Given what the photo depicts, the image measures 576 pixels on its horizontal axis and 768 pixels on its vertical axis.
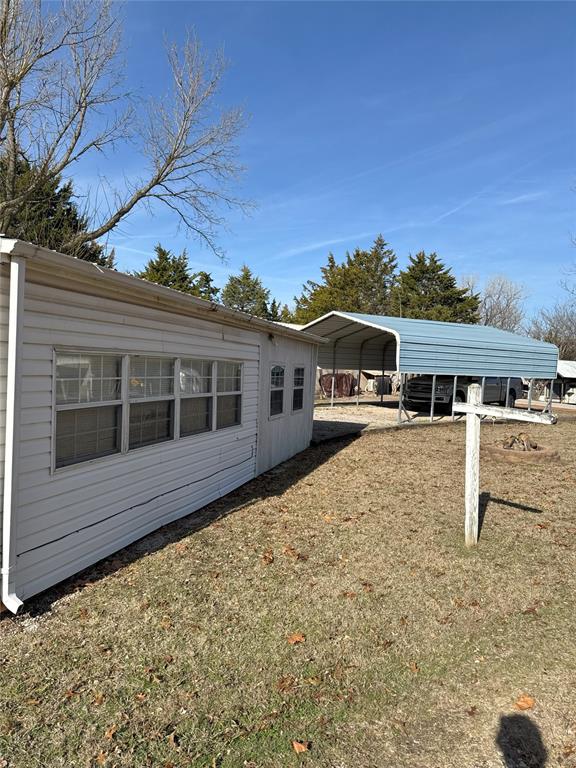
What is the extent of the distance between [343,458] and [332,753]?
8.35 meters

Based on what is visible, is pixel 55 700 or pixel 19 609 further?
pixel 19 609

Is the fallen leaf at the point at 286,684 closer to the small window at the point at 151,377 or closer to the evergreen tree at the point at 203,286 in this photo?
the small window at the point at 151,377

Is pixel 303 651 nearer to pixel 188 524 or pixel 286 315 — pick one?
pixel 188 524

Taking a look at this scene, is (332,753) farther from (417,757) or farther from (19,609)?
(19,609)

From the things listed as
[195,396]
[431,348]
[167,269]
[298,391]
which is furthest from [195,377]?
[167,269]

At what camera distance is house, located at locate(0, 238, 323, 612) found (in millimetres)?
3645

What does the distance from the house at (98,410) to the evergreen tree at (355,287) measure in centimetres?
3443

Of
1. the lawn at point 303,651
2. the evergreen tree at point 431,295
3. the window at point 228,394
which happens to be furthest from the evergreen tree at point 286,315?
the lawn at point 303,651

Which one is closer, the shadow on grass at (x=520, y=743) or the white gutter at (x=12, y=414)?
the shadow on grass at (x=520, y=743)

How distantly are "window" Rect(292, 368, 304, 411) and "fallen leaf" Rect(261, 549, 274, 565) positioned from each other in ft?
19.8

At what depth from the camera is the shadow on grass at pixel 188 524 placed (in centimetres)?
409

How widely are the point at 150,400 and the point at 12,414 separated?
201 cm

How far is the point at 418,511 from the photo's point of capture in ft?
22.9

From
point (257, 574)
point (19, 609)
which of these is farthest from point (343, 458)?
point (19, 609)
